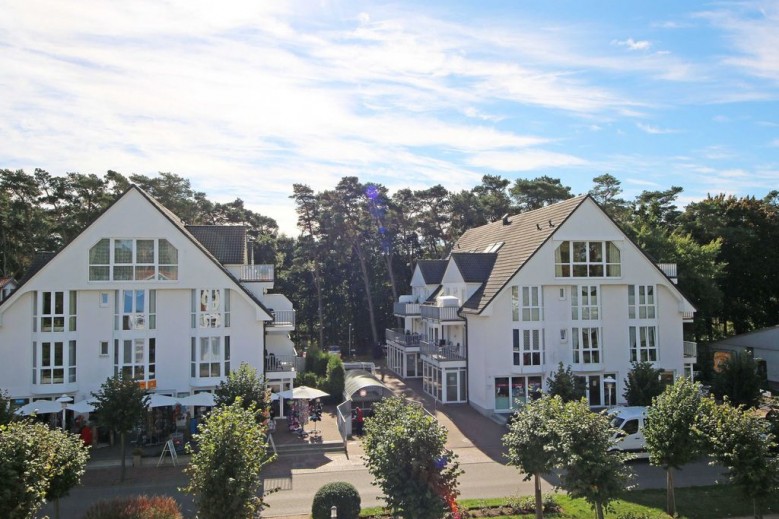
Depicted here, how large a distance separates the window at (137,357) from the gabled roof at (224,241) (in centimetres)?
562

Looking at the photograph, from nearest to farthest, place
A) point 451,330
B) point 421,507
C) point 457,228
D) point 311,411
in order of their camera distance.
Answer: point 421,507 < point 311,411 < point 451,330 < point 457,228

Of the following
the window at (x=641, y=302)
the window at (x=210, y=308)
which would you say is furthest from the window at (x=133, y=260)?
the window at (x=641, y=302)

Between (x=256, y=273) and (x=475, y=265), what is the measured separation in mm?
12051

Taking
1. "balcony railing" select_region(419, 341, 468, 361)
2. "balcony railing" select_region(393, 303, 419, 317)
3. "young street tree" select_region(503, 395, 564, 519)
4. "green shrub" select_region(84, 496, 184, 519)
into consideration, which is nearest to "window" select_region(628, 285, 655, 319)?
"balcony railing" select_region(419, 341, 468, 361)

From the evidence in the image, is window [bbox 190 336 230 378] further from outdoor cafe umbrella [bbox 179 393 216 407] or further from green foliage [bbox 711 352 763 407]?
green foliage [bbox 711 352 763 407]

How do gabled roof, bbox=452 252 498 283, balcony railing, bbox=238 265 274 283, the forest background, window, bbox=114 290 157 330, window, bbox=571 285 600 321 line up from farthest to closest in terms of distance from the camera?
the forest background
gabled roof, bbox=452 252 498 283
balcony railing, bbox=238 265 274 283
window, bbox=571 285 600 321
window, bbox=114 290 157 330

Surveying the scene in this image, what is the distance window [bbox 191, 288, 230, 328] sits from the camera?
27.4 meters

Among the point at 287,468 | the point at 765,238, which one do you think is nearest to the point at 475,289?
the point at 287,468

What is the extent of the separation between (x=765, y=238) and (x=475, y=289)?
105 ft

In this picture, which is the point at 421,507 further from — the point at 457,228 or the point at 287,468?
the point at 457,228

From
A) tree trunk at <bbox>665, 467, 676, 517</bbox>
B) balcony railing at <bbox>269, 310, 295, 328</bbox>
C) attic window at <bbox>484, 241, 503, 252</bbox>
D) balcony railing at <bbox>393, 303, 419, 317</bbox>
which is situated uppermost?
attic window at <bbox>484, 241, 503, 252</bbox>

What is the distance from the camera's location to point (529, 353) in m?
29.2

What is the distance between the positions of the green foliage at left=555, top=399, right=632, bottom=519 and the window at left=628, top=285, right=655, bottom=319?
1724cm

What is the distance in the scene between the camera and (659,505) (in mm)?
16906
